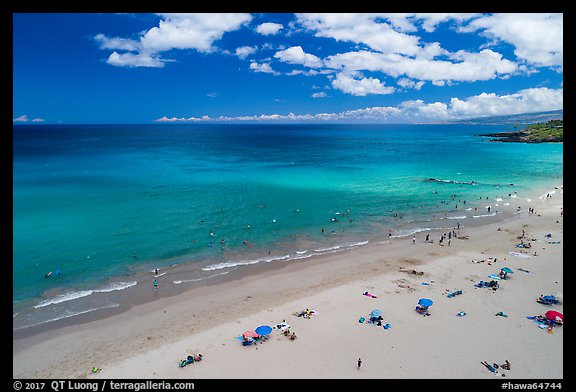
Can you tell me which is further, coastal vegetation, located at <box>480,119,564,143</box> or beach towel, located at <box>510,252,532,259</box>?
coastal vegetation, located at <box>480,119,564,143</box>

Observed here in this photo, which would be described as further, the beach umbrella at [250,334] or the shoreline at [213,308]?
the beach umbrella at [250,334]

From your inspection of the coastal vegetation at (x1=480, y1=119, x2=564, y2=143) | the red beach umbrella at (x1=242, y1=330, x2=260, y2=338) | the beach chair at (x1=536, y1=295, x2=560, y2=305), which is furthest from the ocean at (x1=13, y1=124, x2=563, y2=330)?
the coastal vegetation at (x1=480, y1=119, x2=564, y2=143)

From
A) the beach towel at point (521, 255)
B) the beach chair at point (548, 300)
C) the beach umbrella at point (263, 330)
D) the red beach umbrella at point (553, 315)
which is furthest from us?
the beach towel at point (521, 255)

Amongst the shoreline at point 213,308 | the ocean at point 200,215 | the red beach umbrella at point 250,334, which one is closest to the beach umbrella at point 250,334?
the red beach umbrella at point 250,334

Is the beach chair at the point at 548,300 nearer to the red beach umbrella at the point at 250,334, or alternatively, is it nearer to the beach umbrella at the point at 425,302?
Result: the beach umbrella at the point at 425,302

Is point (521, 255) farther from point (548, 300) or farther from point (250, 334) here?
point (250, 334)

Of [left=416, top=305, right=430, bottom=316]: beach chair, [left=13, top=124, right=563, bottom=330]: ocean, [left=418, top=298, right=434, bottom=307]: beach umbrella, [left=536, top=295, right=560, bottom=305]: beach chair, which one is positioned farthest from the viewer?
[left=13, top=124, right=563, bottom=330]: ocean

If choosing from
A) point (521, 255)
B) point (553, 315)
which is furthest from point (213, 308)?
point (521, 255)

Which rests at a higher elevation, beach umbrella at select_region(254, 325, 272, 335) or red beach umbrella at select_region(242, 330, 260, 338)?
beach umbrella at select_region(254, 325, 272, 335)

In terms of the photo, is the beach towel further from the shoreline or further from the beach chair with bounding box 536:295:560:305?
the beach chair with bounding box 536:295:560:305

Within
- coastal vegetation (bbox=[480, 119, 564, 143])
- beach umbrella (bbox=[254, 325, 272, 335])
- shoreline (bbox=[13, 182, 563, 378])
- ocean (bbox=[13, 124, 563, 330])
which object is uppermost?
coastal vegetation (bbox=[480, 119, 564, 143])

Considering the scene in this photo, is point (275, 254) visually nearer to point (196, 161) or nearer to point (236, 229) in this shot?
point (236, 229)
